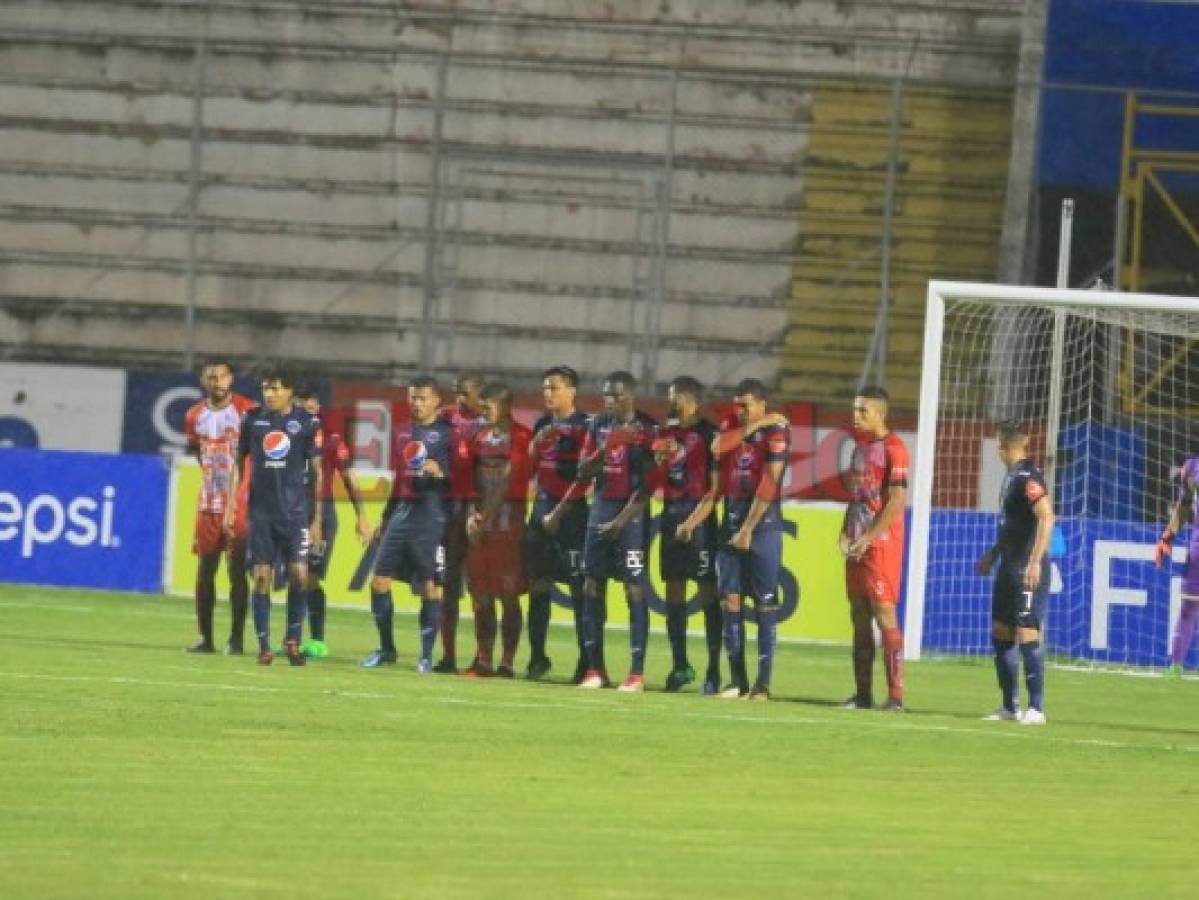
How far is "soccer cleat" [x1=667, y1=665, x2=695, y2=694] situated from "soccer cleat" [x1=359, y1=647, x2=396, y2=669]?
78.6 inches

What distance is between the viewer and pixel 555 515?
18.0m

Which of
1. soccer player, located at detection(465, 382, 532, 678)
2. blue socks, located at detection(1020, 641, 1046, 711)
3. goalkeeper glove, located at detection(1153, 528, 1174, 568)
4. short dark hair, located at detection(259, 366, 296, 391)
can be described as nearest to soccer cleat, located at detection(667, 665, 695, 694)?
soccer player, located at detection(465, 382, 532, 678)

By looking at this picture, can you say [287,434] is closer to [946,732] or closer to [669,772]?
[946,732]

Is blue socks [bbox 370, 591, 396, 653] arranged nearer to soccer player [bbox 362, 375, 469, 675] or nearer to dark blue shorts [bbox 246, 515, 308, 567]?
soccer player [bbox 362, 375, 469, 675]

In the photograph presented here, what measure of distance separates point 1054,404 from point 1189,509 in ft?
6.34

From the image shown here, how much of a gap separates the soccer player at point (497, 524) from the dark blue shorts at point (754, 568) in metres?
1.55

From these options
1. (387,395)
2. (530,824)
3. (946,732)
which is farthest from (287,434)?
(387,395)

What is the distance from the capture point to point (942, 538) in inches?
936

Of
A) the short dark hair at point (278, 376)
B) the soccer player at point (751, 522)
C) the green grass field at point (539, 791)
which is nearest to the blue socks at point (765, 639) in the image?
the soccer player at point (751, 522)

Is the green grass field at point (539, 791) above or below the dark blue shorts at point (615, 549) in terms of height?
below

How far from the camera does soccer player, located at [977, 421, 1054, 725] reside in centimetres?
1611

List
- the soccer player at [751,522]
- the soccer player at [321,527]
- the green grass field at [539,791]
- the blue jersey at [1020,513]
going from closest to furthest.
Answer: the green grass field at [539,791]
the blue jersey at [1020,513]
the soccer player at [751,522]
the soccer player at [321,527]

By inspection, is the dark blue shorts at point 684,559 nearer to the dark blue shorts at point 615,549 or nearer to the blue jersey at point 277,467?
the dark blue shorts at point 615,549

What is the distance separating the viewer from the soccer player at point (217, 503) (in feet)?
60.6
